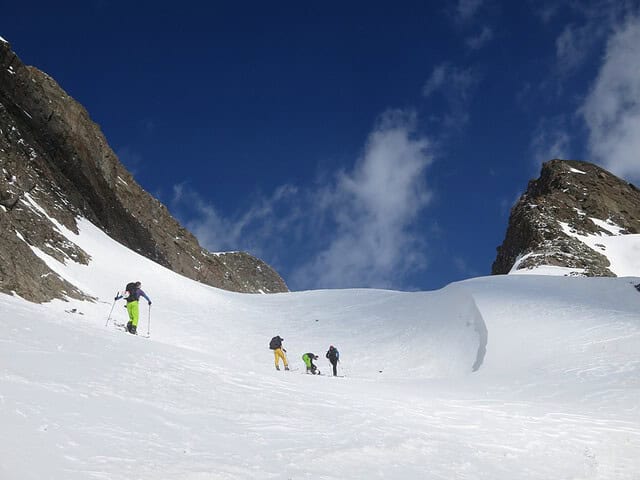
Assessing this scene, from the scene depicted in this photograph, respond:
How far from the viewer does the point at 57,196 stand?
37.4 meters

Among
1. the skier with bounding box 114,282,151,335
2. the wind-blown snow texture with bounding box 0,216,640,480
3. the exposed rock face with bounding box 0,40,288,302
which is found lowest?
the wind-blown snow texture with bounding box 0,216,640,480

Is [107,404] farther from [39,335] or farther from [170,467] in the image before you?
[39,335]

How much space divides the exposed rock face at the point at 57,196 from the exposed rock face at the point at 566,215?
35.9 metres

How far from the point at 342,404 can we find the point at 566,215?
67.9 meters

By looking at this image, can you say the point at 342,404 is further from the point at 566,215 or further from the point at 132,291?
the point at 566,215

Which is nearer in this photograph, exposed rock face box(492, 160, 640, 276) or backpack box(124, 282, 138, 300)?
backpack box(124, 282, 138, 300)

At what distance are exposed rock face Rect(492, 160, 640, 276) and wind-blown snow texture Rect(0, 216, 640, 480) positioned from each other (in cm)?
3575

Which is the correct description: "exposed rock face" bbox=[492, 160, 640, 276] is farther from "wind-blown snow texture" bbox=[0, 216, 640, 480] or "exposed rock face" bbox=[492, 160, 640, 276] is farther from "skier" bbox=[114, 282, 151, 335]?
"skier" bbox=[114, 282, 151, 335]

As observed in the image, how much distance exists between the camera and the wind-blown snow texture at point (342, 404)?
5.61 meters

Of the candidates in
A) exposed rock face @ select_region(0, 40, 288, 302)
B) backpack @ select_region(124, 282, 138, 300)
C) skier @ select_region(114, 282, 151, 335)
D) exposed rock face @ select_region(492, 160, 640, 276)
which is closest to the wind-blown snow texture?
exposed rock face @ select_region(0, 40, 288, 302)

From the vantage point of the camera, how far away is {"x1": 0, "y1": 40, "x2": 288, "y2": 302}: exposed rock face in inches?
915

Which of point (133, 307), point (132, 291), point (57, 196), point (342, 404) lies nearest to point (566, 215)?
point (57, 196)

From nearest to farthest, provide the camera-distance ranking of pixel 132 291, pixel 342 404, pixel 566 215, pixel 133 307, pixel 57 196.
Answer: pixel 342 404, pixel 133 307, pixel 132 291, pixel 57 196, pixel 566 215

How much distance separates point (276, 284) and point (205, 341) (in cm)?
8353
